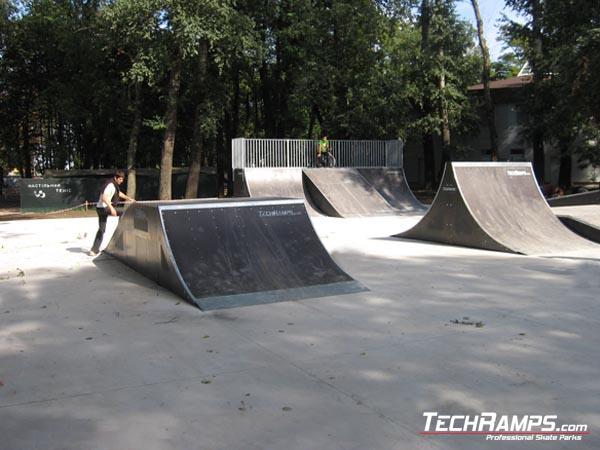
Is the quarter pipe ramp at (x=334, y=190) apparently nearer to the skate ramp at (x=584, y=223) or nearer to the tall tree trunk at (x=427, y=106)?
the tall tree trunk at (x=427, y=106)

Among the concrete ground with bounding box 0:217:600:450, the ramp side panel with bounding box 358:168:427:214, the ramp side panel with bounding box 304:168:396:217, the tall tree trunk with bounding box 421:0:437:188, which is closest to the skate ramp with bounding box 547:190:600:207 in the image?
the ramp side panel with bounding box 358:168:427:214

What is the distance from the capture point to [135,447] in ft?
10.8

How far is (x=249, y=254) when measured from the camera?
780 cm

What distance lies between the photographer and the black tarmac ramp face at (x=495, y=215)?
438 inches

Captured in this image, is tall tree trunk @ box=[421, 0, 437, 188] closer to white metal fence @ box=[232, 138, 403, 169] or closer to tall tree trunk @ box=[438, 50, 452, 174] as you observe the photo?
tall tree trunk @ box=[438, 50, 452, 174]

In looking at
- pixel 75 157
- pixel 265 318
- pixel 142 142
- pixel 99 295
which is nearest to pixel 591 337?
pixel 265 318

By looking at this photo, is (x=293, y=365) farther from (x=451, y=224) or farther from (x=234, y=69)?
(x=234, y=69)

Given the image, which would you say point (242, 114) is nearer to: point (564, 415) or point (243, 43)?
point (243, 43)

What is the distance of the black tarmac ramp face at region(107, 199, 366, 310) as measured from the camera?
7156 mm

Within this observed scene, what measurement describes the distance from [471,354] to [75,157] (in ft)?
111

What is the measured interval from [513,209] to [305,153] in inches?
601

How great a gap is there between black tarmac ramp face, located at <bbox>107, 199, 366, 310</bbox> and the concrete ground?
299 mm

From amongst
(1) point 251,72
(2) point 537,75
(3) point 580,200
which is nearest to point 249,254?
(3) point 580,200

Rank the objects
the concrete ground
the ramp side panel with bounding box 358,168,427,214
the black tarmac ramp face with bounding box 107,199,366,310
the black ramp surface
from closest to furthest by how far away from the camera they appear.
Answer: the concrete ground → the black tarmac ramp face with bounding box 107,199,366,310 → the black ramp surface → the ramp side panel with bounding box 358,168,427,214
